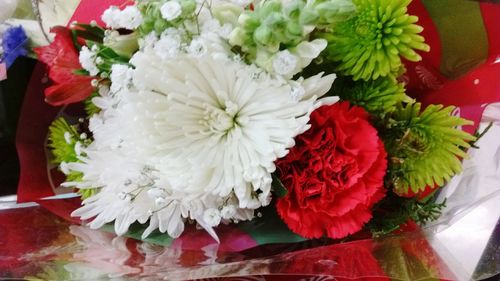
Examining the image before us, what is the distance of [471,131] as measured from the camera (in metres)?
0.66

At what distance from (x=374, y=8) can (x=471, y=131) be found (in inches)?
7.3

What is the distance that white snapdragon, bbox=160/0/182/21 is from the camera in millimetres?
515

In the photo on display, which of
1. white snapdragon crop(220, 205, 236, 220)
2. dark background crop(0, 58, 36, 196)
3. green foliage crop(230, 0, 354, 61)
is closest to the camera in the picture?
green foliage crop(230, 0, 354, 61)

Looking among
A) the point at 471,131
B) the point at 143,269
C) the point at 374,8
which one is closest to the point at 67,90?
the point at 143,269

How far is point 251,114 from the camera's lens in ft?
1.87

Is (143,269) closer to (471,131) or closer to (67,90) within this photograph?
(67,90)

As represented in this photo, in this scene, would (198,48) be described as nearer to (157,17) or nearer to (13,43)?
(157,17)

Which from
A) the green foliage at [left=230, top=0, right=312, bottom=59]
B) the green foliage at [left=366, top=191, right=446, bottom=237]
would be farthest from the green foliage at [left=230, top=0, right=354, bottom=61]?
the green foliage at [left=366, top=191, right=446, bottom=237]

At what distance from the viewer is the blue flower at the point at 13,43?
2.23ft

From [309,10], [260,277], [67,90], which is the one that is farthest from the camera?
[260,277]

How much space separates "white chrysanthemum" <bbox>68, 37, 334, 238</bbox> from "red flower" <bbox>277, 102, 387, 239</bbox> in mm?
37

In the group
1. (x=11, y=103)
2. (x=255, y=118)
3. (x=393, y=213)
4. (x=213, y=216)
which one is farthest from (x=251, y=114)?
(x=11, y=103)

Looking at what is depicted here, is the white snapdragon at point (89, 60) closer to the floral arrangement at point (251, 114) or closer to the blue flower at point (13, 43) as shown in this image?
the floral arrangement at point (251, 114)

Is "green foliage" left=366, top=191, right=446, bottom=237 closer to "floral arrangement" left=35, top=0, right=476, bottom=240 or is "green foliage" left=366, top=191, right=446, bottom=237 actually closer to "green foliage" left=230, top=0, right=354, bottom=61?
"floral arrangement" left=35, top=0, right=476, bottom=240
